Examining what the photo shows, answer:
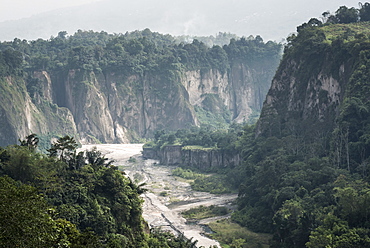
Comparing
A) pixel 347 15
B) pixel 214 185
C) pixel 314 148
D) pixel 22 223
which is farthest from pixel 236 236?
pixel 347 15

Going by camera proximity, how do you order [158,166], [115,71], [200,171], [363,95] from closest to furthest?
1. [363,95]
2. [200,171]
3. [158,166]
4. [115,71]

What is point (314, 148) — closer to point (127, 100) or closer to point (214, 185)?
point (214, 185)

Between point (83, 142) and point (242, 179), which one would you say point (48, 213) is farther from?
point (83, 142)

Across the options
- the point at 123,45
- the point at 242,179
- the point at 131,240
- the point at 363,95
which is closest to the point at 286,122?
the point at 242,179

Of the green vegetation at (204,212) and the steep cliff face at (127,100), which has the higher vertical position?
the steep cliff face at (127,100)

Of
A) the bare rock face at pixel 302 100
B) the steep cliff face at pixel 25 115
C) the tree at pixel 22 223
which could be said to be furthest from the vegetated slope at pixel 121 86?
the tree at pixel 22 223

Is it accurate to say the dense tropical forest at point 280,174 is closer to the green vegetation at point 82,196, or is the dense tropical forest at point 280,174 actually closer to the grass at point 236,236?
the green vegetation at point 82,196
